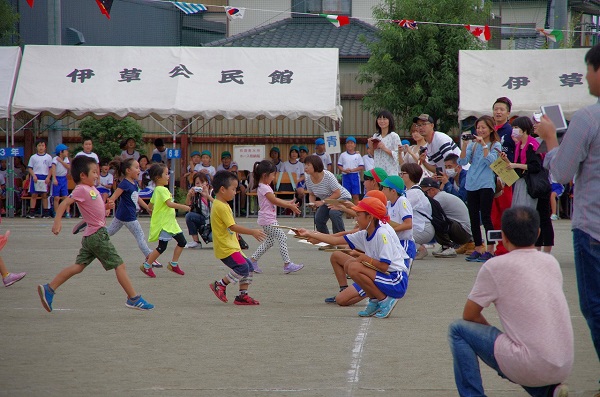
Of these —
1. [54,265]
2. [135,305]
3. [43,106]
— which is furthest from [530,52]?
[135,305]

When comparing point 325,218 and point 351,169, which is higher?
point 351,169

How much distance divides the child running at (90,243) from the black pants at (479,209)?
17.1 feet

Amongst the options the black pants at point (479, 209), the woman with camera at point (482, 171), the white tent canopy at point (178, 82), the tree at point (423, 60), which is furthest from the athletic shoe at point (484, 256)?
the tree at point (423, 60)

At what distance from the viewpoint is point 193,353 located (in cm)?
621

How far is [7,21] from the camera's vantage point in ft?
86.1

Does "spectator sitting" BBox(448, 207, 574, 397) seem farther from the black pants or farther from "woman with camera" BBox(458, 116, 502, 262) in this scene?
the black pants

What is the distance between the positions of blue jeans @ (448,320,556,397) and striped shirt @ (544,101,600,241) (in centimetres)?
96

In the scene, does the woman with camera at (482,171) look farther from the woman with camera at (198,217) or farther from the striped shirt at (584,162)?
the striped shirt at (584,162)

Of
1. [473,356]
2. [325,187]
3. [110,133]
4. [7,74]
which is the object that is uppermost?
[7,74]

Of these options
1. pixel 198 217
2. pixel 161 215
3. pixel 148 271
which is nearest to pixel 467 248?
pixel 198 217

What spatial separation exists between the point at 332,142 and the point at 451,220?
7.98 metres

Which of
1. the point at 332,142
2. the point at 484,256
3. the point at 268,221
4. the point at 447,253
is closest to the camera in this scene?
the point at 268,221

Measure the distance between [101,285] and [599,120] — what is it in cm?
658

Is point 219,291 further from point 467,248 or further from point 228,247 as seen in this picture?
point 467,248
